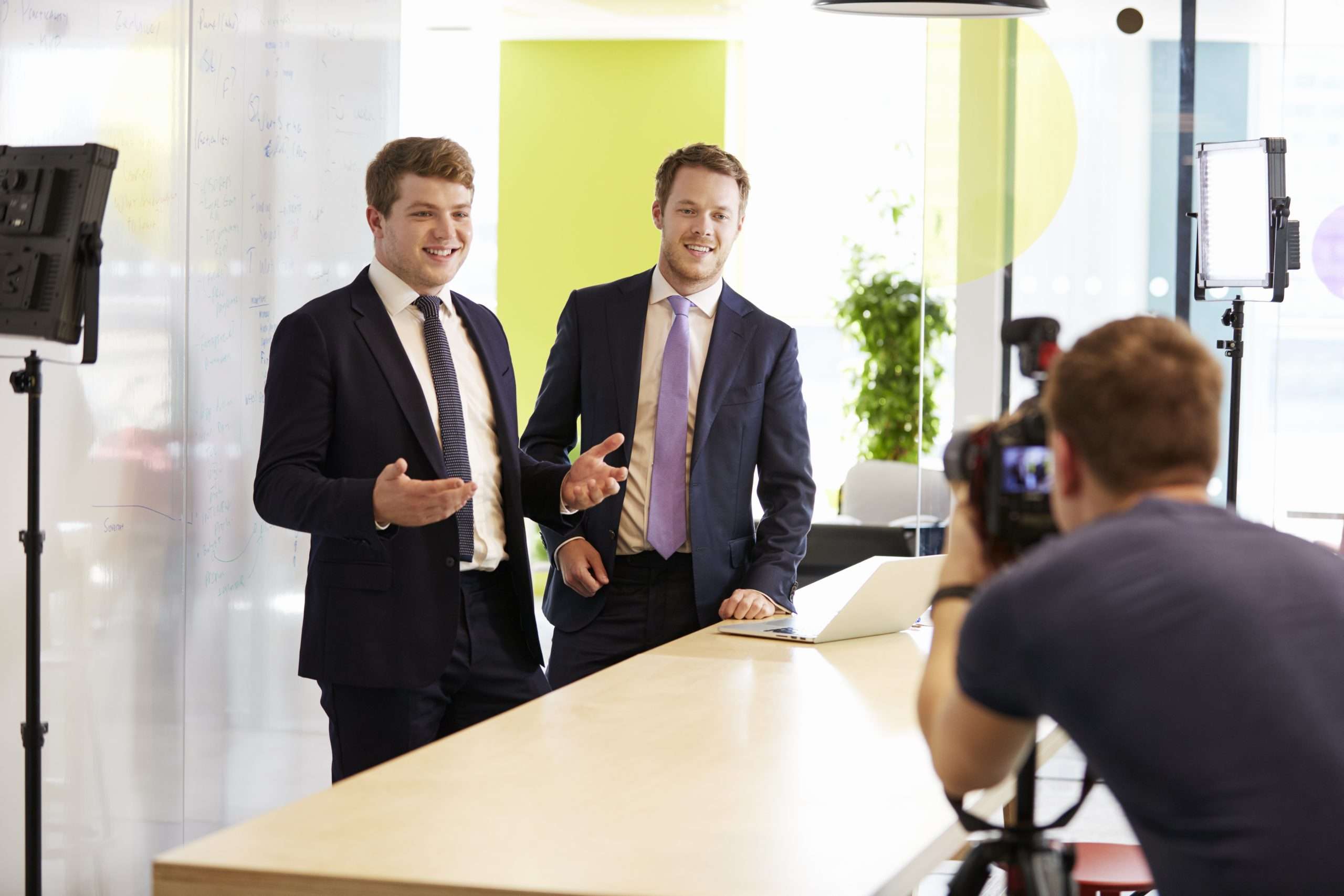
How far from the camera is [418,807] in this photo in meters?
1.81

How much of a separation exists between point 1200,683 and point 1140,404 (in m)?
0.27

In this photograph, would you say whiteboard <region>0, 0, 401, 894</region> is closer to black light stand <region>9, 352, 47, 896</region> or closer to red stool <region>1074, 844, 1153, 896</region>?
black light stand <region>9, 352, 47, 896</region>

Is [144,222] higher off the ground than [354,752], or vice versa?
[144,222]

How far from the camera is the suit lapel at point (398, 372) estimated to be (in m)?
2.87

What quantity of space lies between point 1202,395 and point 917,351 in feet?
22.7

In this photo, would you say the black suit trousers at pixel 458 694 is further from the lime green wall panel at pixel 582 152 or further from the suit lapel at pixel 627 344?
the lime green wall panel at pixel 582 152

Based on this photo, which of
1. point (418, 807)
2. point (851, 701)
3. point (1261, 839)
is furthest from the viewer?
point (851, 701)

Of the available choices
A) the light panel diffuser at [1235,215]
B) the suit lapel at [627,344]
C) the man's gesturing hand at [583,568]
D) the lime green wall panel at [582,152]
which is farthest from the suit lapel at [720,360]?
the lime green wall panel at [582,152]

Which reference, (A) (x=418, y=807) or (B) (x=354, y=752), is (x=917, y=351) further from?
(A) (x=418, y=807)

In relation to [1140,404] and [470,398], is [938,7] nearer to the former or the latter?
[470,398]

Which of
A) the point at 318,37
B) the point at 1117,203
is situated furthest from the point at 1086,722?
the point at 1117,203

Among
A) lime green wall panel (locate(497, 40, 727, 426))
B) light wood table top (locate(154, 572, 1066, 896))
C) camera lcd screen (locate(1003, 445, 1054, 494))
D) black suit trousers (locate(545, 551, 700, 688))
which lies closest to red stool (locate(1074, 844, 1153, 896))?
light wood table top (locate(154, 572, 1066, 896))

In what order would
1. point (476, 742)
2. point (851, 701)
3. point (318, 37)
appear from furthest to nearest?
point (318, 37)
point (851, 701)
point (476, 742)

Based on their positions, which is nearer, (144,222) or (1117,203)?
(144,222)
